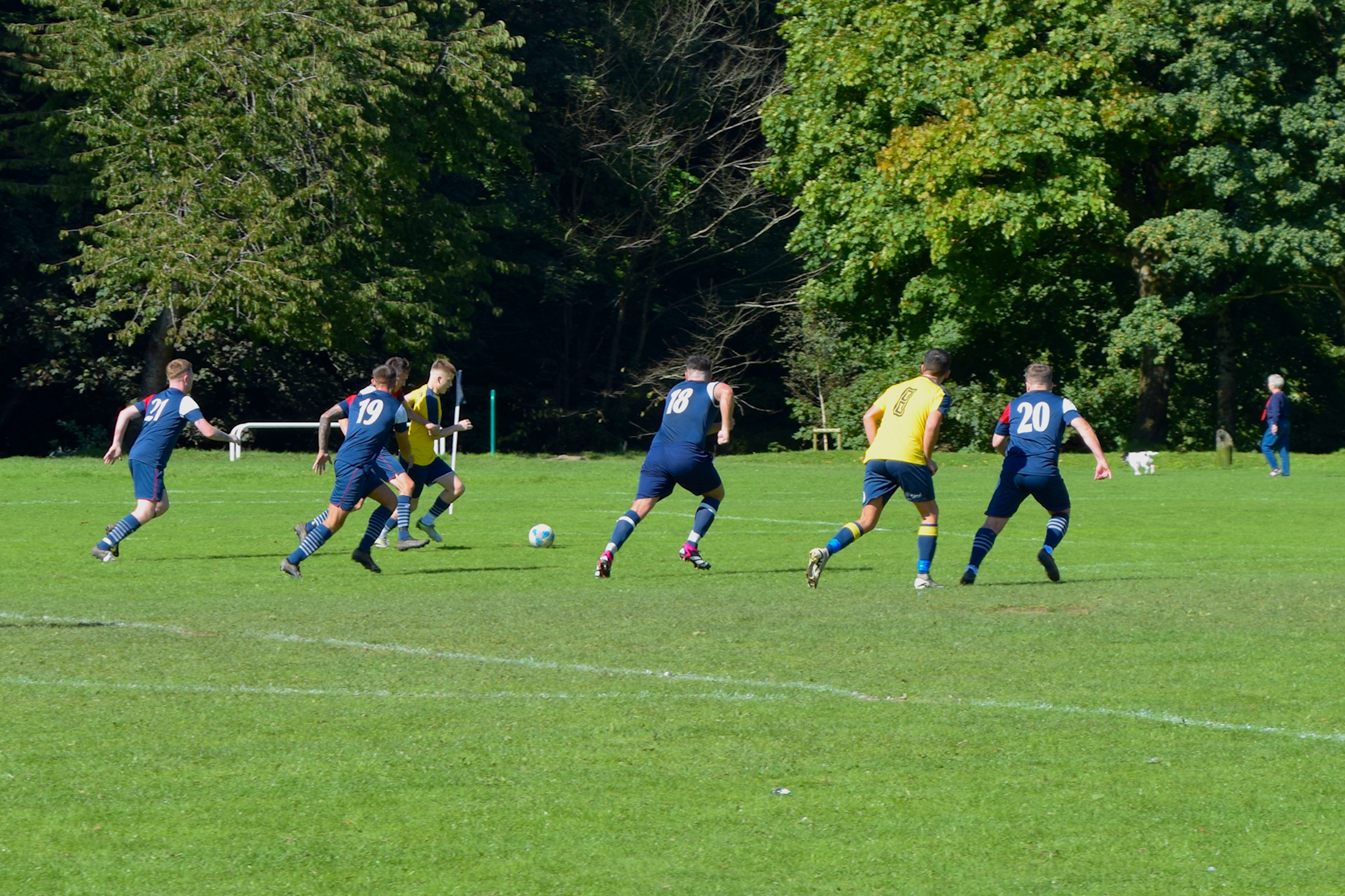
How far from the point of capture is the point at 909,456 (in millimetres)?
13531

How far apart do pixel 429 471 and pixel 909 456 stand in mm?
6452

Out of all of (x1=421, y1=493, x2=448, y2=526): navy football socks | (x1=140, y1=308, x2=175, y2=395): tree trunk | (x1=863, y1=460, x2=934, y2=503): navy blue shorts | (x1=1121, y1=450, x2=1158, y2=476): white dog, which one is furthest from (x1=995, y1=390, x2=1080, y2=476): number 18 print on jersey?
(x1=140, y1=308, x2=175, y2=395): tree trunk

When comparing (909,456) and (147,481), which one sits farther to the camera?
(147,481)

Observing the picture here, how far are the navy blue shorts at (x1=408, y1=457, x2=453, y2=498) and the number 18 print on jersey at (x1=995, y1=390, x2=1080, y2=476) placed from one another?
21.8ft

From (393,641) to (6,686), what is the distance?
2.45m

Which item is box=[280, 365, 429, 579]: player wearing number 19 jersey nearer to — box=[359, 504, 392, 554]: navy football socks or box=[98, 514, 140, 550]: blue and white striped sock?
box=[359, 504, 392, 554]: navy football socks

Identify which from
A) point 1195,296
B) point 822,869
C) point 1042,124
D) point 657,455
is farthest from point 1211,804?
point 1195,296

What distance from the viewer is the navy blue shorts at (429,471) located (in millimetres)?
18156

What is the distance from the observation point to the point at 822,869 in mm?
5539

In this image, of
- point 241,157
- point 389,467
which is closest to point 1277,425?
point 389,467

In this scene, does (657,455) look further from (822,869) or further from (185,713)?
(822,869)

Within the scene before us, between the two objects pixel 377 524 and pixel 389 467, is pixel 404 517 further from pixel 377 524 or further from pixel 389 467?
pixel 377 524

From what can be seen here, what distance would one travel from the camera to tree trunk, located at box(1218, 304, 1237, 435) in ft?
141

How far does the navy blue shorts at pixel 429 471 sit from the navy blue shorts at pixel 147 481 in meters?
2.90
